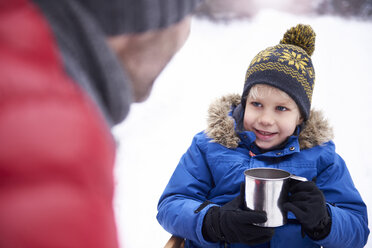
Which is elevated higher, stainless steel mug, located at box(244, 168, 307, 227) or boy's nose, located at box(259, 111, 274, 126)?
boy's nose, located at box(259, 111, 274, 126)

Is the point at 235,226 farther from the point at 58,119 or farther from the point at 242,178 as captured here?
the point at 58,119

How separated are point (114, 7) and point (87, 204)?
17 cm

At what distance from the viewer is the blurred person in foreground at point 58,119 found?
7.9 inches

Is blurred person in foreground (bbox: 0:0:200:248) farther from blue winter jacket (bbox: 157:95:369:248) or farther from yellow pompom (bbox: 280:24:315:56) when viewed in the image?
yellow pompom (bbox: 280:24:315:56)

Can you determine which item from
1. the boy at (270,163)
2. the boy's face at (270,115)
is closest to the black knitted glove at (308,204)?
the boy at (270,163)

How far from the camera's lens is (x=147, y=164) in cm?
172

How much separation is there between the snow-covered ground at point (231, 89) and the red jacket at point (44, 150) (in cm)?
140

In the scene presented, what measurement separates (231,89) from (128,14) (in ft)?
5.32

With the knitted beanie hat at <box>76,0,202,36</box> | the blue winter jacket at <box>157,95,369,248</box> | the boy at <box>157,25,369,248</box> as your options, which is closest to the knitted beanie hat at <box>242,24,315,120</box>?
the boy at <box>157,25,369,248</box>

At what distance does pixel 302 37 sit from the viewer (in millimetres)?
1261

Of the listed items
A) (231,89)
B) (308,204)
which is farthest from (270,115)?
(231,89)

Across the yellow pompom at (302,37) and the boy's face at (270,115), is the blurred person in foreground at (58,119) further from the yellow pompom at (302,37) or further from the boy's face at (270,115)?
the yellow pompom at (302,37)

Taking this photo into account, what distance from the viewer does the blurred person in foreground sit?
0.20 m

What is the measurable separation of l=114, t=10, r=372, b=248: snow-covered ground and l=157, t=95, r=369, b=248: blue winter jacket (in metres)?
0.49
